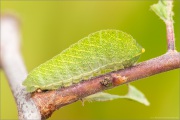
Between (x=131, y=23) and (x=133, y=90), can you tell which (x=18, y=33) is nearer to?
(x=131, y=23)

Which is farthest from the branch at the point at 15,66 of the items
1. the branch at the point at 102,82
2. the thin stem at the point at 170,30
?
the thin stem at the point at 170,30

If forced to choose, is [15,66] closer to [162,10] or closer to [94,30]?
[162,10]

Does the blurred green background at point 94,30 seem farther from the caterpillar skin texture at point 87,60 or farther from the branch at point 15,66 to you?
the caterpillar skin texture at point 87,60

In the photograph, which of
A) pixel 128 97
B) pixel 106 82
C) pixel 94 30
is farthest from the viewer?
pixel 94 30

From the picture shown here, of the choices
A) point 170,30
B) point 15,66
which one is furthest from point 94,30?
point 170,30

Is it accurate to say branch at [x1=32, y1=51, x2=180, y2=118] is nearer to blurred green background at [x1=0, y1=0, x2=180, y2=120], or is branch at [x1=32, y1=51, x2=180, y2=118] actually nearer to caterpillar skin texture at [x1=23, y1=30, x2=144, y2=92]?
caterpillar skin texture at [x1=23, y1=30, x2=144, y2=92]

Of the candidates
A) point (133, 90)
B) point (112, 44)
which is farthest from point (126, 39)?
point (133, 90)

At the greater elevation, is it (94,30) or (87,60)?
(94,30)
